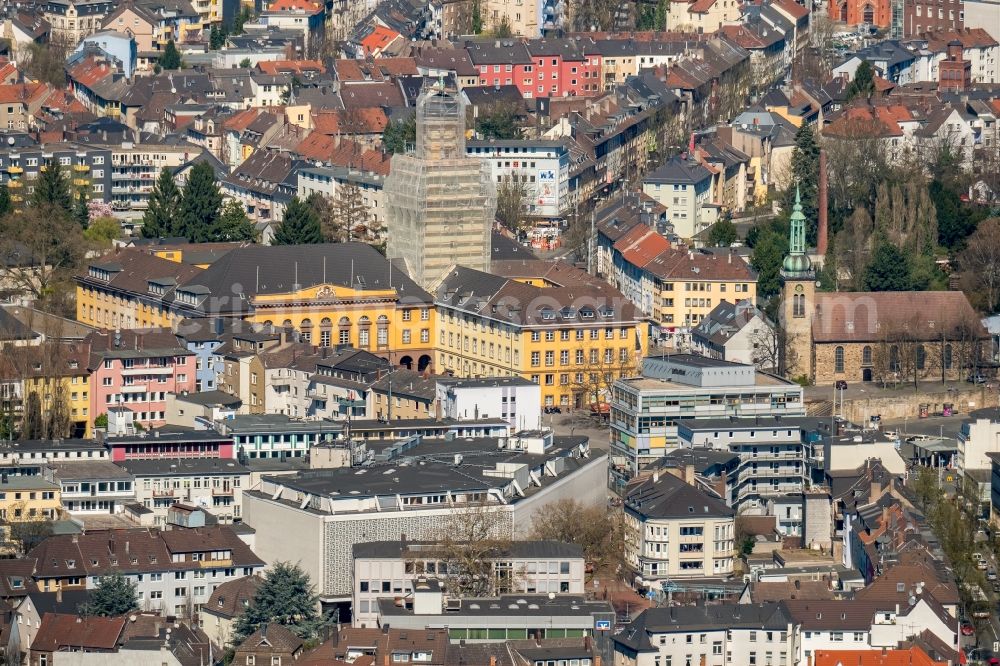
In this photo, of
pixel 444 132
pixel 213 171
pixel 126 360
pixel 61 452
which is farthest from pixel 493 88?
pixel 61 452

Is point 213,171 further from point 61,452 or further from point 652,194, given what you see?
point 61,452

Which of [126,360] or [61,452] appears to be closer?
[61,452]

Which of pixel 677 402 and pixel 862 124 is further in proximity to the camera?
pixel 862 124

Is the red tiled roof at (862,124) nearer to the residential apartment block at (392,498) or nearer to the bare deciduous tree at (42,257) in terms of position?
the bare deciduous tree at (42,257)

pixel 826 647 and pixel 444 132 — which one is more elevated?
pixel 444 132

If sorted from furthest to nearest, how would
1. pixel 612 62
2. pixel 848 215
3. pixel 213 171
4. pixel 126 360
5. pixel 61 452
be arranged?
pixel 612 62 → pixel 213 171 → pixel 848 215 → pixel 126 360 → pixel 61 452

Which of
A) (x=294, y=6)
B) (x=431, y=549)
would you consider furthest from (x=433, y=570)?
(x=294, y=6)

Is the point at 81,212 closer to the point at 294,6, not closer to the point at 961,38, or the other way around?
the point at 294,6
